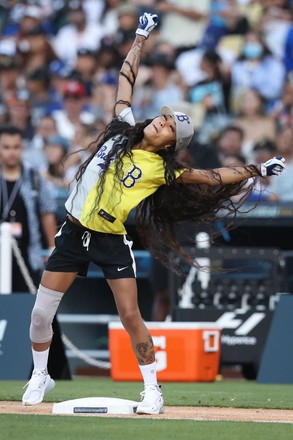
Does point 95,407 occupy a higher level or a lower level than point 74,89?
lower

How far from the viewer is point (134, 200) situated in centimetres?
828

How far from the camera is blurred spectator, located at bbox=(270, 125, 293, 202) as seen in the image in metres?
15.1

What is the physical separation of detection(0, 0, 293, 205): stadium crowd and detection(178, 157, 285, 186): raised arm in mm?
6704

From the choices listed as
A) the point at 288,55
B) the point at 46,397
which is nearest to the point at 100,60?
the point at 288,55

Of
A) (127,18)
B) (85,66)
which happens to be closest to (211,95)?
(85,66)

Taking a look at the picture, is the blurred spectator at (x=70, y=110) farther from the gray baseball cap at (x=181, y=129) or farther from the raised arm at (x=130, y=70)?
the gray baseball cap at (x=181, y=129)

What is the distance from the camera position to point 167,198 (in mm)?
8836

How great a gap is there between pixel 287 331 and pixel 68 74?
→ 29.3 feet

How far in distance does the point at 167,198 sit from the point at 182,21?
12168mm

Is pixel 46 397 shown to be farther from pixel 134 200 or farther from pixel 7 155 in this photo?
pixel 7 155

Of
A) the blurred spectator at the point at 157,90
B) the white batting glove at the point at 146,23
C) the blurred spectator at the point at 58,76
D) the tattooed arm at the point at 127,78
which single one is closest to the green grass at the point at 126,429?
the tattooed arm at the point at 127,78

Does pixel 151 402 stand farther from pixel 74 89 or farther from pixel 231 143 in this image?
pixel 74 89

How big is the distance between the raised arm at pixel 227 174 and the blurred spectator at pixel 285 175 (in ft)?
20.9

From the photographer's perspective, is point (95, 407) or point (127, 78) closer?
point (95, 407)
